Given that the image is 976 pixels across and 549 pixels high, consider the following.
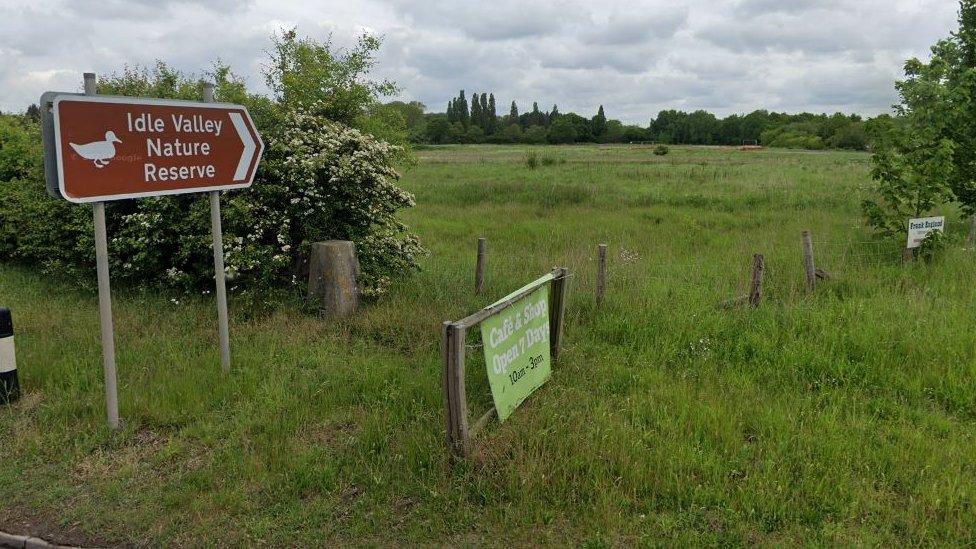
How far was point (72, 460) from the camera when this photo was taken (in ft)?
14.0

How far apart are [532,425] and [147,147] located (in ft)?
11.6

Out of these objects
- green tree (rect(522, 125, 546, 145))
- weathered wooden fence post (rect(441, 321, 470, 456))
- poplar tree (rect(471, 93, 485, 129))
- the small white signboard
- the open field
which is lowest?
the open field

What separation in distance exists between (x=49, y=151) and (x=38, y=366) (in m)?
2.61

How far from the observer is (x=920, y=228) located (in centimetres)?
909

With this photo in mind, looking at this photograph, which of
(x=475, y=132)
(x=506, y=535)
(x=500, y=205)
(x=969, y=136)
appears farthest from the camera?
(x=475, y=132)

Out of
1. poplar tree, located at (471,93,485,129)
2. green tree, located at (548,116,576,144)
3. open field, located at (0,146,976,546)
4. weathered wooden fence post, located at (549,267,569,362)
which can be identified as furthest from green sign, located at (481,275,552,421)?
poplar tree, located at (471,93,485,129)

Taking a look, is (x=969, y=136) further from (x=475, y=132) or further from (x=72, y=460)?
(x=475, y=132)

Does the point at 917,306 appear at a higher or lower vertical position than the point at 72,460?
higher

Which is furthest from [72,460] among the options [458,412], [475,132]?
[475,132]

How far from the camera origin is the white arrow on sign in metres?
5.50

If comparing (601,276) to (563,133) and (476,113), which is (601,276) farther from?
(476,113)

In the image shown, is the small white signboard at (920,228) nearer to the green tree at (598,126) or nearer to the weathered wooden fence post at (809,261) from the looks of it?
the weathered wooden fence post at (809,261)

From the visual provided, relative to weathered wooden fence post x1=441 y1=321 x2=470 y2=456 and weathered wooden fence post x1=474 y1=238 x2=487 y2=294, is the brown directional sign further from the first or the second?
weathered wooden fence post x1=474 y1=238 x2=487 y2=294

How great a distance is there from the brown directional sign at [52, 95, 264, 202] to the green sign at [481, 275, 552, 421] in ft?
9.37
